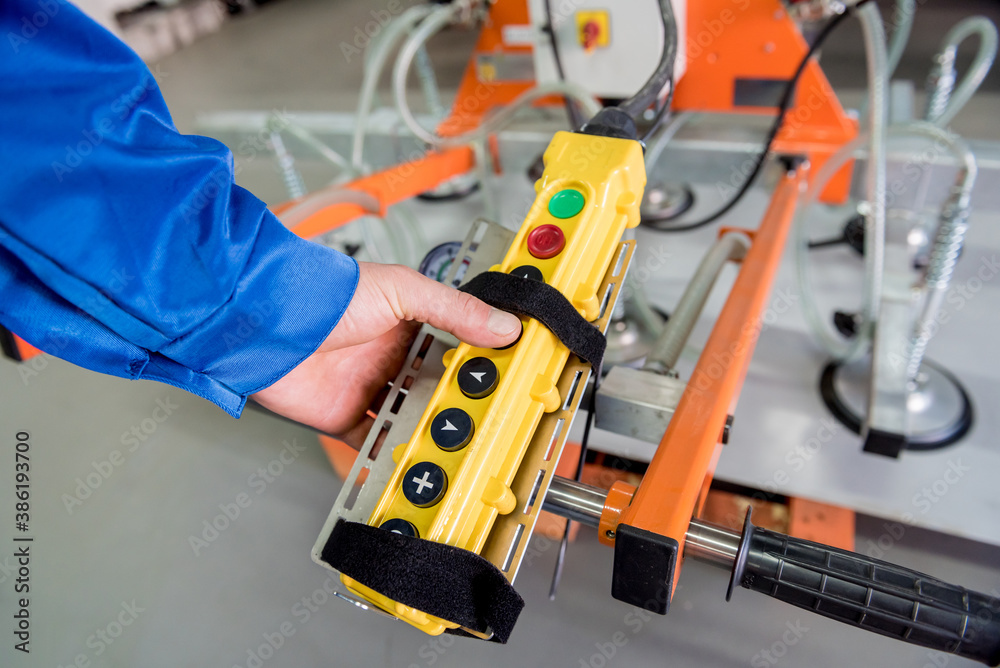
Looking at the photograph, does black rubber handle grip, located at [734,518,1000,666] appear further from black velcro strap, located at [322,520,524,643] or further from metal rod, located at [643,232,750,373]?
metal rod, located at [643,232,750,373]

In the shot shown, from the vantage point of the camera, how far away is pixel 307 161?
8.14 feet

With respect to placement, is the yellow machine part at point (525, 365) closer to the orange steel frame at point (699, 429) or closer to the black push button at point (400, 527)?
the black push button at point (400, 527)

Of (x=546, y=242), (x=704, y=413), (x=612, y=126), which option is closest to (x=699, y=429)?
(x=704, y=413)

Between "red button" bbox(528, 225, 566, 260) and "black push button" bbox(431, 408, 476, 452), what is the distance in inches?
7.9

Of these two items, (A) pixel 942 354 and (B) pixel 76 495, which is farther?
(B) pixel 76 495

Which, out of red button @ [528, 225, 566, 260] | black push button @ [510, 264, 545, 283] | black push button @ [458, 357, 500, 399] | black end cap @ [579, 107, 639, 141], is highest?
black end cap @ [579, 107, 639, 141]

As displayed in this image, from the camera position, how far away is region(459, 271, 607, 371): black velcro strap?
584 mm

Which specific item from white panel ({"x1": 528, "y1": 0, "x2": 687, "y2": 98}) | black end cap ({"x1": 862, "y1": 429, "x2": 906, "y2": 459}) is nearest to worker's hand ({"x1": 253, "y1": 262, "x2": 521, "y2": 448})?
black end cap ({"x1": 862, "y1": 429, "x2": 906, "y2": 459})

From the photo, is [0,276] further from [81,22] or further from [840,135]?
[840,135]

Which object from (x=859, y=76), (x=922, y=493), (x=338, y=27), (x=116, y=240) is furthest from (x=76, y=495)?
(x=338, y=27)

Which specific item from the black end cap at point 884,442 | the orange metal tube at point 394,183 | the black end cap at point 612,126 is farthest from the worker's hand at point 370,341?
the black end cap at point 884,442

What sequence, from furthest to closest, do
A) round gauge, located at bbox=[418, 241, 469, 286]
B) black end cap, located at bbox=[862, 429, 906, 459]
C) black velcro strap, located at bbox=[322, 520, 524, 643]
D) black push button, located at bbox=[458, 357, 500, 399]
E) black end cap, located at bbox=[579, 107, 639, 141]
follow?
black end cap, located at bbox=[862, 429, 906, 459]
round gauge, located at bbox=[418, 241, 469, 286]
black end cap, located at bbox=[579, 107, 639, 141]
black push button, located at bbox=[458, 357, 500, 399]
black velcro strap, located at bbox=[322, 520, 524, 643]

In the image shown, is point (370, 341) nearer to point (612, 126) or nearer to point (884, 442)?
point (612, 126)

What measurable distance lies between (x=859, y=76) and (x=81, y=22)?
2.70m
